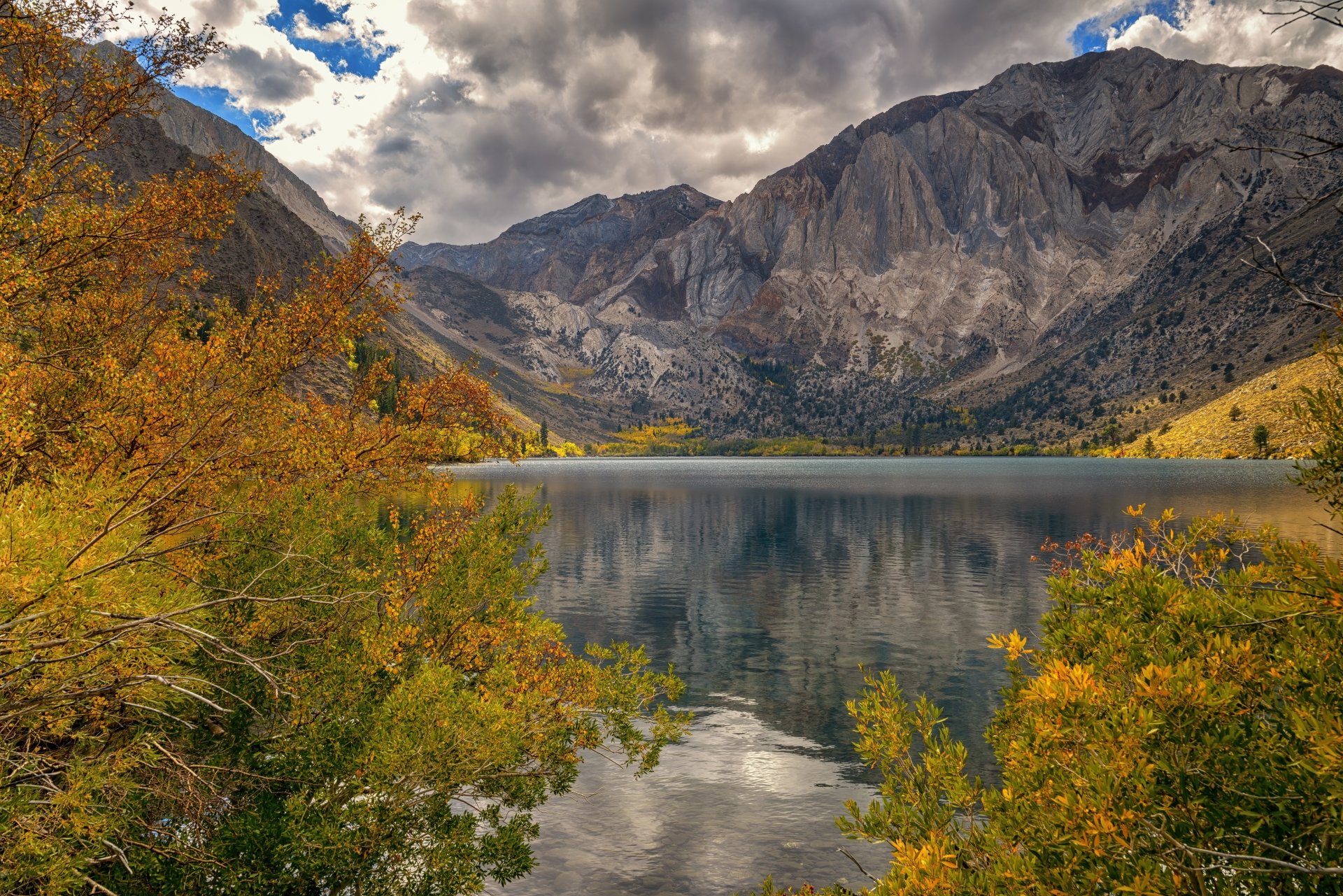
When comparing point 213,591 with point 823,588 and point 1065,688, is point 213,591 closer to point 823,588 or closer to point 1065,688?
point 1065,688

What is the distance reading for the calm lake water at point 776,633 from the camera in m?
21.7

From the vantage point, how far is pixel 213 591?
45.5 ft

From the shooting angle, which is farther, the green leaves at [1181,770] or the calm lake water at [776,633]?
the calm lake water at [776,633]

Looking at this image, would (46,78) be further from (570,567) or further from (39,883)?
(570,567)

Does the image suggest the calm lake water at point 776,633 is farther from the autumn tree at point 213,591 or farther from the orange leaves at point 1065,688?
the orange leaves at point 1065,688

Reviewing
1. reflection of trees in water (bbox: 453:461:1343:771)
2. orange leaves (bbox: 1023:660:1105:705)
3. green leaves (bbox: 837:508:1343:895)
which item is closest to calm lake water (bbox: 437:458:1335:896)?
reflection of trees in water (bbox: 453:461:1343:771)

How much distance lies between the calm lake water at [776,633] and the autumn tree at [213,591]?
4926 millimetres

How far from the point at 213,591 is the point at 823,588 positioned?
59.5 meters

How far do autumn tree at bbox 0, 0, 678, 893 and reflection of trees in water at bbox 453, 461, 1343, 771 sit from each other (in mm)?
20567

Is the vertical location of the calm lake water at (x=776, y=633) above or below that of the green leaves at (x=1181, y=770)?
below

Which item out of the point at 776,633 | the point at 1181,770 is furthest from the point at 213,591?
the point at 776,633

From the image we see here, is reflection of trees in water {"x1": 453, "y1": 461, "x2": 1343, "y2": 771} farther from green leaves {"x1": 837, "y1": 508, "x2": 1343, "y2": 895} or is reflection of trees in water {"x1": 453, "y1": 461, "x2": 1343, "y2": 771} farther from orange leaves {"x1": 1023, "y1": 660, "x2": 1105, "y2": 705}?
orange leaves {"x1": 1023, "y1": 660, "x2": 1105, "y2": 705}

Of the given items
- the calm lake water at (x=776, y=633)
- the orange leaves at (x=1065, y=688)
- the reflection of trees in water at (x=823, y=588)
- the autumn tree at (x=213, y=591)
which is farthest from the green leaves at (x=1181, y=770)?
the reflection of trees in water at (x=823, y=588)

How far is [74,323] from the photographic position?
1717 centimetres
